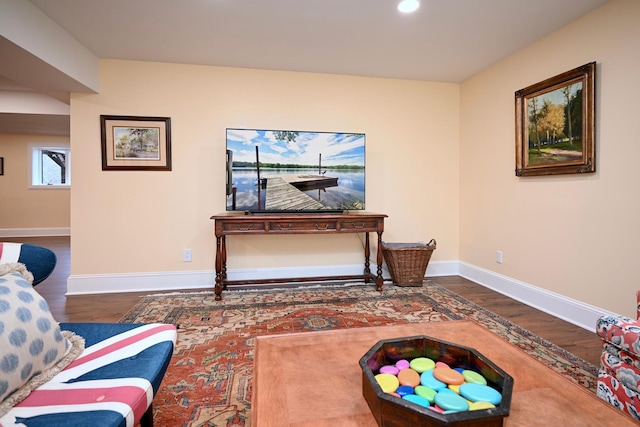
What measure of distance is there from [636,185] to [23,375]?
10.4ft

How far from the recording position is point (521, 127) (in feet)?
9.37

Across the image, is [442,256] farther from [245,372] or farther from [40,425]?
[40,425]

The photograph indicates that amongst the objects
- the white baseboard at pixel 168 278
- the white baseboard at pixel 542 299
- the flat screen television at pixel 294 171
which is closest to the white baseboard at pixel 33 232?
the white baseboard at pixel 168 278

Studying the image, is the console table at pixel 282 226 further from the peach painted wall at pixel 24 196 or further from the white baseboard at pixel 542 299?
the peach painted wall at pixel 24 196

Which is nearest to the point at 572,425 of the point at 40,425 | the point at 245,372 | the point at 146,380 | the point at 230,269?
the point at 146,380

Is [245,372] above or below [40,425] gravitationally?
below

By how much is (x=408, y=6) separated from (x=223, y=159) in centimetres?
219

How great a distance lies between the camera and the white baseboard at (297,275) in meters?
2.62

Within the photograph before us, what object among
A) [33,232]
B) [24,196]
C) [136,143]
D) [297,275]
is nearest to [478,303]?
[297,275]

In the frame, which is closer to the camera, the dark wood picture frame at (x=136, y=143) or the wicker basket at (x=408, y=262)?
the dark wood picture frame at (x=136, y=143)

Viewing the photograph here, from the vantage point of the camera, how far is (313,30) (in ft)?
8.31

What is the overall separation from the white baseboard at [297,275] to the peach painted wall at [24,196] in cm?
538

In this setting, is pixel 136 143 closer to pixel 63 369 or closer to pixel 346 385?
pixel 63 369

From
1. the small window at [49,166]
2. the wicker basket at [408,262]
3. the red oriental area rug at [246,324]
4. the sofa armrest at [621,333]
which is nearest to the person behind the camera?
the sofa armrest at [621,333]
